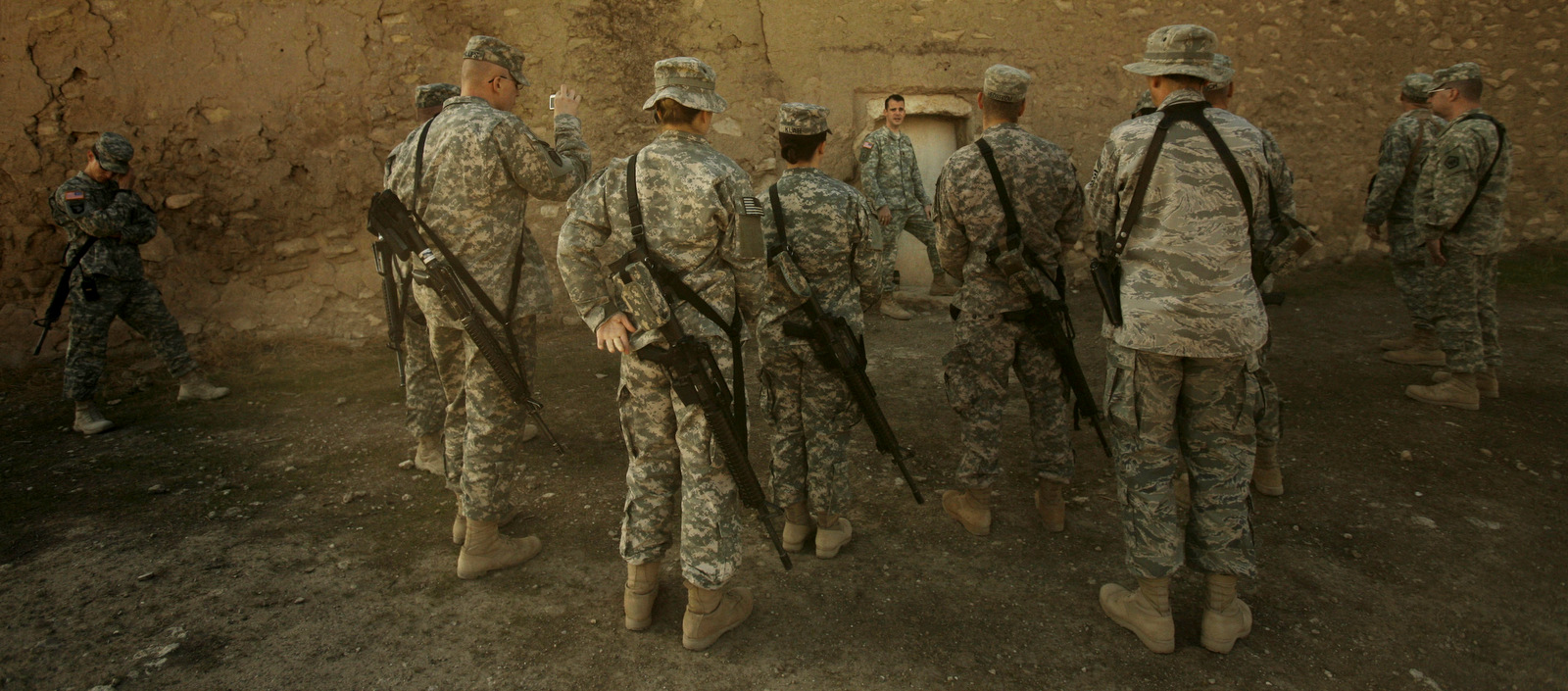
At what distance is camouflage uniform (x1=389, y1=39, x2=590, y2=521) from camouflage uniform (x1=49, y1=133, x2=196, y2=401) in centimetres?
295

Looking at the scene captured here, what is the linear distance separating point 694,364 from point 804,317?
73 cm

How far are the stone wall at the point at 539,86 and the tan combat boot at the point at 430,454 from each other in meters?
2.54

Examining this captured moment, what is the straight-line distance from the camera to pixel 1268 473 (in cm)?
371

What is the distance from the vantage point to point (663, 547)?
9.07ft

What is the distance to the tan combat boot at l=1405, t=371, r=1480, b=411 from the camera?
181 inches

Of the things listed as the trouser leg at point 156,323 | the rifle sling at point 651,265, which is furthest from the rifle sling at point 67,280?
the rifle sling at point 651,265

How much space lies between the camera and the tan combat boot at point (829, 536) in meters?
3.28

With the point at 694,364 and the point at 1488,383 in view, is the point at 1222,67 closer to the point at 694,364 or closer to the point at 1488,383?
the point at 694,364

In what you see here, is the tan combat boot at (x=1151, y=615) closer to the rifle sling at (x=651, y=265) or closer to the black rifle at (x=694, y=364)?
the black rifle at (x=694, y=364)

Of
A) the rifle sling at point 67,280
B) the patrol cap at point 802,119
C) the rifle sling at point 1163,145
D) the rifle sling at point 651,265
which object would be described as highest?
the patrol cap at point 802,119

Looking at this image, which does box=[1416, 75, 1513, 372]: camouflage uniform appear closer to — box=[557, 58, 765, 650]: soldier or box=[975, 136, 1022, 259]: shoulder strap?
box=[975, 136, 1022, 259]: shoulder strap

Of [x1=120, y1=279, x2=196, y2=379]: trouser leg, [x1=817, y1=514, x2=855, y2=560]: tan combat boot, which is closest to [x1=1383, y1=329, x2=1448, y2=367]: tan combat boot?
[x1=817, y1=514, x2=855, y2=560]: tan combat boot

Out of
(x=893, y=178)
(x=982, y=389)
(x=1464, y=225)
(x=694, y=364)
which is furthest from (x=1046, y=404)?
(x=893, y=178)

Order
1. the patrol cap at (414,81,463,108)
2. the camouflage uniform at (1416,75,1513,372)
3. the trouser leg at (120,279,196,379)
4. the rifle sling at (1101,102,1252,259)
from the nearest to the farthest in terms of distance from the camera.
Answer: the rifle sling at (1101,102,1252,259)
the patrol cap at (414,81,463,108)
the camouflage uniform at (1416,75,1513,372)
the trouser leg at (120,279,196,379)
